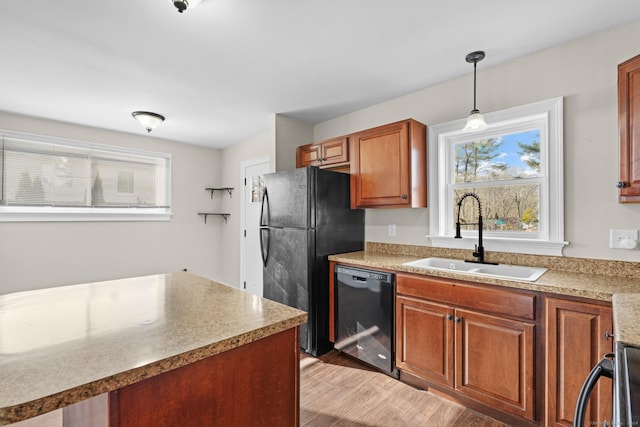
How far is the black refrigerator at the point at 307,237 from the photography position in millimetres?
2691

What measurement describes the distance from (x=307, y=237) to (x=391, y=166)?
963 millimetres

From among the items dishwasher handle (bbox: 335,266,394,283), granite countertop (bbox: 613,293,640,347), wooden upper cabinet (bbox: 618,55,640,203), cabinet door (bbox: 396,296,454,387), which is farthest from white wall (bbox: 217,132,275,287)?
granite countertop (bbox: 613,293,640,347)

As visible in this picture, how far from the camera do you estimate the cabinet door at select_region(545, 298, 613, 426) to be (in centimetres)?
146

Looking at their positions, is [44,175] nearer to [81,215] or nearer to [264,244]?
[81,215]

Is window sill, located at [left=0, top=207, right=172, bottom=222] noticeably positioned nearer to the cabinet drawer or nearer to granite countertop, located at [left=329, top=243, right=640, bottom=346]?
granite countertop, located at [left=329, top=243, right=640, bottom=346]

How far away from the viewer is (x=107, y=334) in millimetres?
896

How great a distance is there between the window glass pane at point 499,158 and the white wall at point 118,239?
12.4ft

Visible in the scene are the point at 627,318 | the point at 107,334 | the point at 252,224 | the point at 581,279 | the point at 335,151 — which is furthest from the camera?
the point at 252,224

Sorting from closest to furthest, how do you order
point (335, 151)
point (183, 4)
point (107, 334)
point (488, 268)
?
point (107, 334) → point (183, 4) → point (488, 268) → point (335, 151)

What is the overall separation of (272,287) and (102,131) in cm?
303

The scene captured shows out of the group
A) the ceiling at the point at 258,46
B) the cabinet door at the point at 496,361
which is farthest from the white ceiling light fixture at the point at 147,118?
the cabinet door at the point at 496,361

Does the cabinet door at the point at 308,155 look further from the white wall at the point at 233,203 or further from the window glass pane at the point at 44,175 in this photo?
the window glass pane at the point at 44,175

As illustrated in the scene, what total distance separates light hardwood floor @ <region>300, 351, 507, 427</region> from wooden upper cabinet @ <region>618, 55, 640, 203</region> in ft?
5.06

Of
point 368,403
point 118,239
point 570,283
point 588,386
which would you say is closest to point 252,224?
point 118,239
